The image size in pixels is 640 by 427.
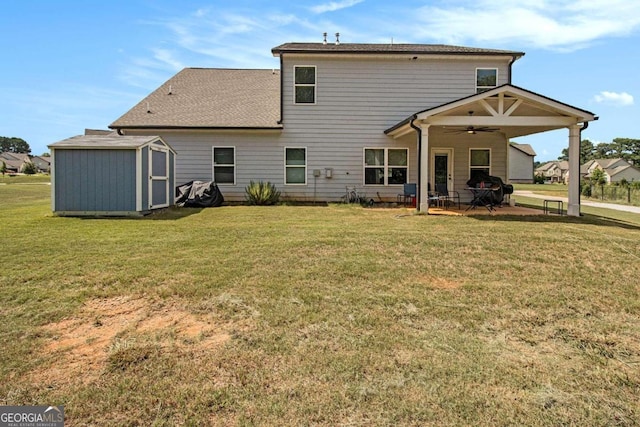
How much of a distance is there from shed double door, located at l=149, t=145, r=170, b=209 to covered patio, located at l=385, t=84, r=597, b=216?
7.09 meters

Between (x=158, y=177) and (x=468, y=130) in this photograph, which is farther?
(x=468, y=130)

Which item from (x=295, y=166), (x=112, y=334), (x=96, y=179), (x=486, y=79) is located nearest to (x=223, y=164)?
(x=295, y=166)

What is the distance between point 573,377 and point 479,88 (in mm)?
13962

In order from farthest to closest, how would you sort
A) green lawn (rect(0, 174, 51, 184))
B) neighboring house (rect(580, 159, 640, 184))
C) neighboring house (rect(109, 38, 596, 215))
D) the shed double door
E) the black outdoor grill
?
neighboring house (rect(580, 159, 640, 184)) < green lawn (rect(0, 174, 51, 184)) < neighboring house (rect(109, 38, 596, 215)) < the black outdoor grill < the shed double door

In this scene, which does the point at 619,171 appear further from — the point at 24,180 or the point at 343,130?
the point at 24,180

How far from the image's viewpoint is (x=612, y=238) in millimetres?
7727

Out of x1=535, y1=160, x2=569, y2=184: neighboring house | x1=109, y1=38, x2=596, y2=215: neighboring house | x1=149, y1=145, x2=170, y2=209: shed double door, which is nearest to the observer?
x1=149, y1=145, x2=170, y2=209: shed double door

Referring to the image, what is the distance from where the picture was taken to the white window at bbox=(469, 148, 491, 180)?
1530 centimetres

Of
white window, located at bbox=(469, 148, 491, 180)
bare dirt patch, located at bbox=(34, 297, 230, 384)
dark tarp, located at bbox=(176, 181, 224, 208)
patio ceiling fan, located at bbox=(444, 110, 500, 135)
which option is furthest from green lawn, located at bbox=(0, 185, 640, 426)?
white window, located at bbox=(469, 148, 491, 180)

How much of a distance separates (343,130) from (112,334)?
12.4 metres

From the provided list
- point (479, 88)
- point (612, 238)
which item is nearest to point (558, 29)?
point (479, 88)

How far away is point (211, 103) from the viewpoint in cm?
1608

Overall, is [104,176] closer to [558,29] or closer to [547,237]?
[547,237]

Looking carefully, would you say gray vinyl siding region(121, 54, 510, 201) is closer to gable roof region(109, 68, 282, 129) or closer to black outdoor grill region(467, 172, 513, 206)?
gable roof region(109, 68, 282, 129)
